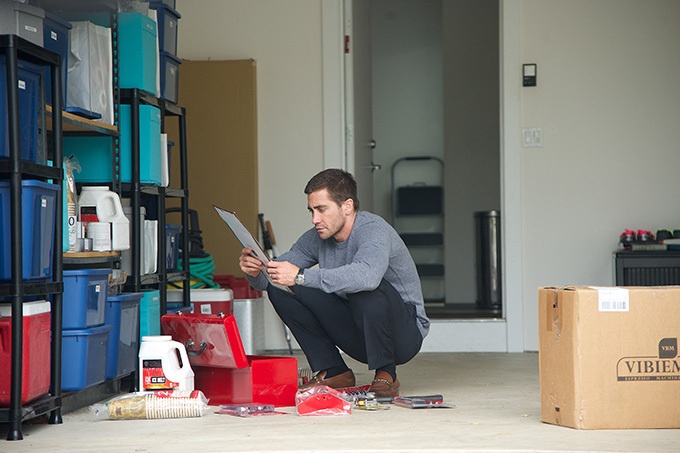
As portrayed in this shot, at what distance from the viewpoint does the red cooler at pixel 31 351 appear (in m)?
2.38

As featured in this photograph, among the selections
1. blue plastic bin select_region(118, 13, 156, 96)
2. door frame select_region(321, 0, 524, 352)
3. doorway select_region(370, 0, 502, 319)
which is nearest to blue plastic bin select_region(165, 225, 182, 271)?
blue plastic bin select_region(118, 13, 156, 96)

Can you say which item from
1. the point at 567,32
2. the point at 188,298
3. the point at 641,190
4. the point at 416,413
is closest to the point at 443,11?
the point at 567,32

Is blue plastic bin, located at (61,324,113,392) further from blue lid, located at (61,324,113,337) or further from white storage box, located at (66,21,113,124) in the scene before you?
white storage box, located at (66,21,113,124)

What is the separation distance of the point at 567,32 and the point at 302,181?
1697mm

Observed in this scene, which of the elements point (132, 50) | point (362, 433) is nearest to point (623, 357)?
point (362, 433)

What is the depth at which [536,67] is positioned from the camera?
462cm

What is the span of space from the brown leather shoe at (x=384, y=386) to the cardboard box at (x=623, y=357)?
80cm

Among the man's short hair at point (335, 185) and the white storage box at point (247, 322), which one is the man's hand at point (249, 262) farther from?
the white storage box at point (247, 322)

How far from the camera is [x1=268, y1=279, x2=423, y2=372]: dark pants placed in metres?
3.00

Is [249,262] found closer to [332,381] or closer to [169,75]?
[332,381]

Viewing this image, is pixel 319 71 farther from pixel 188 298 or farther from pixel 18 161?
pixel 18 161

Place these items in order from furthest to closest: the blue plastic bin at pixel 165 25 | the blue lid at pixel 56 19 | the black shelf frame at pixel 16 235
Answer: the blue plastic bin at pixel 165 25
the blue lid at pixel 56 19
the black shelf frame at pixel 16 235

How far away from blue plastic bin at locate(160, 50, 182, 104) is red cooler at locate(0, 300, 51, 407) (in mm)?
1364

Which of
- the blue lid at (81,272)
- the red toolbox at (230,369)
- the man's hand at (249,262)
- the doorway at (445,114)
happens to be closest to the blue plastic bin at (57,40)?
the blue lid at (81,272)
